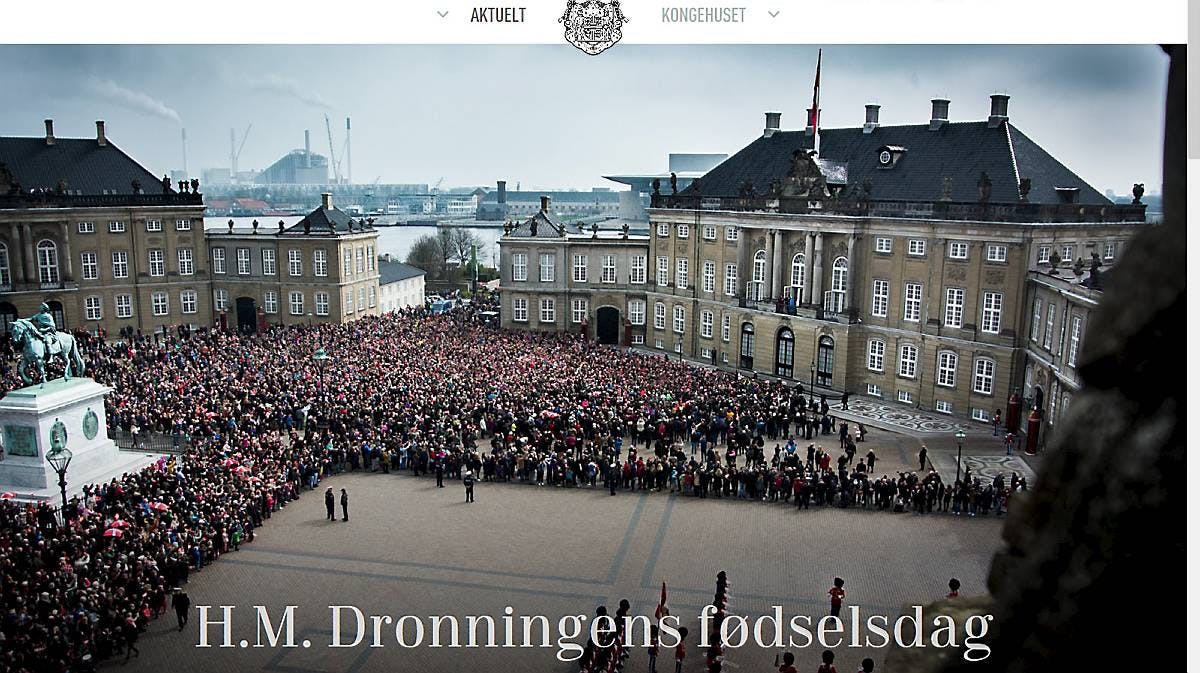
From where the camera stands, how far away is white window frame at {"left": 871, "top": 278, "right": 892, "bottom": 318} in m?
43.6

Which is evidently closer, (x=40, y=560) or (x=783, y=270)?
(x=40, y=560)

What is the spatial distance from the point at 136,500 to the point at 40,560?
350cm

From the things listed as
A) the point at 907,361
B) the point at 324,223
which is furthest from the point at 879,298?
the point at 324,223

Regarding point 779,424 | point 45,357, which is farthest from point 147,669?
point 779,424

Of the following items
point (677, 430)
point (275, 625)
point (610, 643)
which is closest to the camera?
point (610, 643)

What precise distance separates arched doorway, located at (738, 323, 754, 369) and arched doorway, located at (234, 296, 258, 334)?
32960 millimetres

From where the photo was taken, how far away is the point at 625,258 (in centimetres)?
5841

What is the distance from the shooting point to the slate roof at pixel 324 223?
59125 mm

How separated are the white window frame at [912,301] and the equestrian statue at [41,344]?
34.7m

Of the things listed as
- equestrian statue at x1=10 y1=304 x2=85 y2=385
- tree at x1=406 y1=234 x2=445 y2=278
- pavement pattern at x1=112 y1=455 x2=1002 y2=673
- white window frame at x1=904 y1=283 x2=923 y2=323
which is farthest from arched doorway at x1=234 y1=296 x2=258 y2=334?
white window frame at x1=904 y1=283 x2=923 y2=323

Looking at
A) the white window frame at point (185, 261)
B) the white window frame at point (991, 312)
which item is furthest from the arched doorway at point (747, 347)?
the white window frame at point (185, 261)

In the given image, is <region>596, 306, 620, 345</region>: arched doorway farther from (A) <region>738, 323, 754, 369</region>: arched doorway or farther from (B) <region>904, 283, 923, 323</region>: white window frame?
(B) <region>904, 283, 923, 323</region>: white window frame

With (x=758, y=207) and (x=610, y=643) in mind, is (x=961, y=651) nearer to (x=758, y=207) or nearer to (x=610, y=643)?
(x=610, y=643)

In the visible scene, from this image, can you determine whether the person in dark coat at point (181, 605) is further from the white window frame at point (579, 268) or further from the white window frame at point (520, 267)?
the white window frame at point (520, 267)
